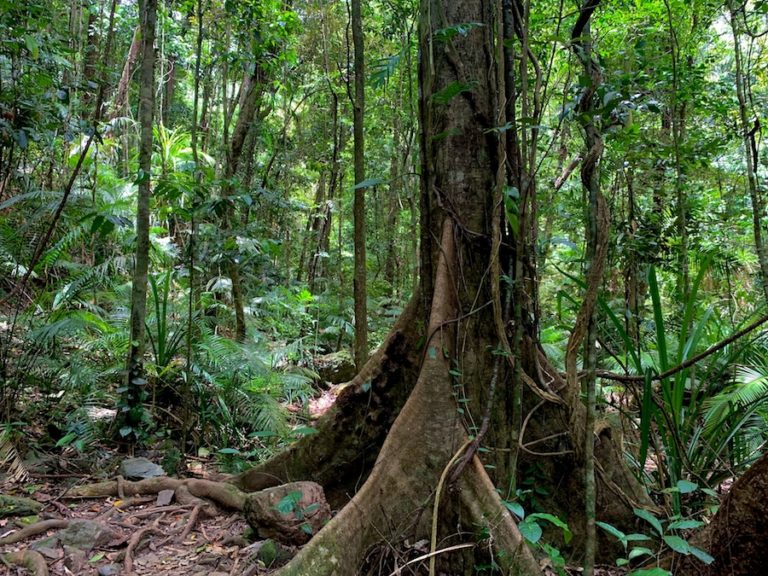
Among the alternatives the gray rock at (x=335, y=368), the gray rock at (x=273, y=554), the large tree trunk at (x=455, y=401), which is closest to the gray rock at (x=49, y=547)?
the gray rock at (x=273, y=554)

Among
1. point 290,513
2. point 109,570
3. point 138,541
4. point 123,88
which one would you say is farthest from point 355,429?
point 123,88

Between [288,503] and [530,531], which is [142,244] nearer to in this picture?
[288,503]

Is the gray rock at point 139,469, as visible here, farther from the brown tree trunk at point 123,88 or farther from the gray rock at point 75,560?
the brown tree trunk at point 123,88

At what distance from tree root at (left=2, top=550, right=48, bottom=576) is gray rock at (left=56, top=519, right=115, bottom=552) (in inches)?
7.7

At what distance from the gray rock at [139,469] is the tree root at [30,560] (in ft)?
3.63

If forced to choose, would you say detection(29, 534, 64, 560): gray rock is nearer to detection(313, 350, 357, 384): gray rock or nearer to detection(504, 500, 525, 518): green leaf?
detection(504, 500, 525, 518): green leaf

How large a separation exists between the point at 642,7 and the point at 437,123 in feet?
17.3

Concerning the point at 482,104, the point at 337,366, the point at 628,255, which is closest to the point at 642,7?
the point at 628,255

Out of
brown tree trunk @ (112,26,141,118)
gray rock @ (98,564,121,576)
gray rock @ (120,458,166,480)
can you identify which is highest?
brown tree trunk @ (112,26,141,118)

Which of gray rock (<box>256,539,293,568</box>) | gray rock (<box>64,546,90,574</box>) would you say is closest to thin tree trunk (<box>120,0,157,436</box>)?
gray rock (<box>64,546,90,574</box>)

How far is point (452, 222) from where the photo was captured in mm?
3262

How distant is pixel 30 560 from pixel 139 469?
4.09ft

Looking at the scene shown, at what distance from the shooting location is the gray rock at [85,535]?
3008 mm

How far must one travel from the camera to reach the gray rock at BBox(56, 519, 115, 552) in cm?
301
